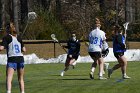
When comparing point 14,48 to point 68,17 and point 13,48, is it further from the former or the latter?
point 68,17

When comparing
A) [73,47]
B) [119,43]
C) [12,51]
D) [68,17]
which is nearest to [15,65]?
[12,51]

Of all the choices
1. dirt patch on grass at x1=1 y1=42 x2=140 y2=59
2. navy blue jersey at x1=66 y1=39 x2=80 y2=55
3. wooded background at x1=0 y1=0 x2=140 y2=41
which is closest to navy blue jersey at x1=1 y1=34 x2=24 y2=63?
navy blue jersey at x1=66 y1=39 x2=80 y2=55

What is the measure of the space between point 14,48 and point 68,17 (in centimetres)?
4967

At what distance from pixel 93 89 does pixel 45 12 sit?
36.3 m

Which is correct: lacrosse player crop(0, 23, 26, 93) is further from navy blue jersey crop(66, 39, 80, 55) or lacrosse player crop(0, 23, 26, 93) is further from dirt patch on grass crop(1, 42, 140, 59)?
dirt patch on grass crop(1, 42, 140, 59)

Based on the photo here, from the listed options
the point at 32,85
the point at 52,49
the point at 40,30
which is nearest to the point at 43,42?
the point at 52,49

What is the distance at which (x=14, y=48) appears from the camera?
47.8 feet

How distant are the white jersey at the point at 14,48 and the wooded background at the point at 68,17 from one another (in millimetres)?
29741

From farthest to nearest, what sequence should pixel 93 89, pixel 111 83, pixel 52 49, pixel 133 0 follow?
pixel 133 0, pixel 52 49, pixel 111 83, pixel 93 89

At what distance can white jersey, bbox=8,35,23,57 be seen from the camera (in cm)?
1457

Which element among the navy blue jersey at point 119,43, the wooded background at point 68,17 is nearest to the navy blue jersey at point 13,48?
the navy blue jersey at point 119,43

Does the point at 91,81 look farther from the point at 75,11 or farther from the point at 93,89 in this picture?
the point at 75,11

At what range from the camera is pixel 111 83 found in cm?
1823

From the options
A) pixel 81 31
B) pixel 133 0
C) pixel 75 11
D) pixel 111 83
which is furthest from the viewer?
pixel 133 0
